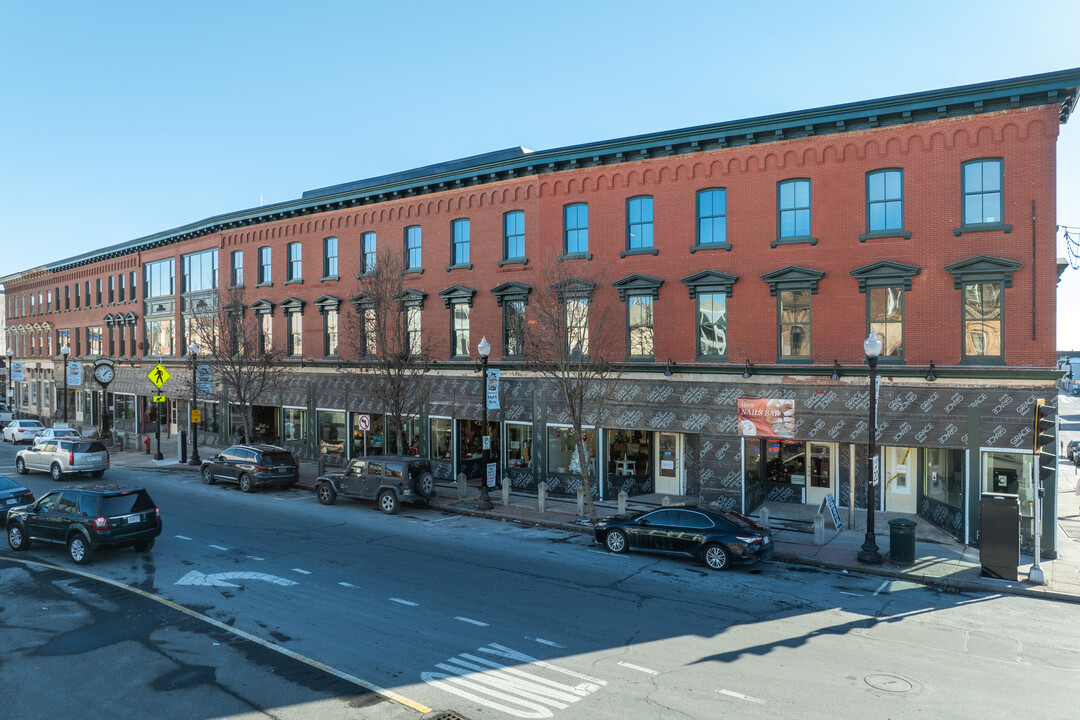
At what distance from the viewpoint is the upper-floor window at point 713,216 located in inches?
917

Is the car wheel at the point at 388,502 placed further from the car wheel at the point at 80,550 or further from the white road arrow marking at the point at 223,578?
the car wheel at the point at 80,550

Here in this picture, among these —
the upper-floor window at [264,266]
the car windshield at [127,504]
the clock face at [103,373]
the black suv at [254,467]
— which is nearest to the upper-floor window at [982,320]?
the car windshield at [127,504]

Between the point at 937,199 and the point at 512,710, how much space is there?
60.3 ft

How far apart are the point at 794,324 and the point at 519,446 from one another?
11510 mm

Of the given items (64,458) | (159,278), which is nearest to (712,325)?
(64,458)

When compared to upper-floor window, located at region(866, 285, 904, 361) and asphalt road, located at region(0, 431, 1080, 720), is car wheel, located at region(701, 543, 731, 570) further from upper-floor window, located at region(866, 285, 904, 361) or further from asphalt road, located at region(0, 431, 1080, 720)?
upper-floor window, located at region(866, 285, 904, 361)

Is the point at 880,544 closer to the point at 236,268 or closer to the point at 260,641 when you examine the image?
the point at 260,641

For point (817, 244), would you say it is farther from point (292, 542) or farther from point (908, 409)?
point (292, 542)

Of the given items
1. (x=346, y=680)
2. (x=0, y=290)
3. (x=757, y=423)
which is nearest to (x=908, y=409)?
(x=757, y=423)

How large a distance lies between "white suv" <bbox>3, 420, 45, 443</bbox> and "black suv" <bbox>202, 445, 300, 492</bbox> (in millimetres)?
22456

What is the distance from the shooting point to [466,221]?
2917 cm

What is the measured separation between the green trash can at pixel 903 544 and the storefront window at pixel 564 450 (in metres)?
11.3

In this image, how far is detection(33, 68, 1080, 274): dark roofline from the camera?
18609 millimetres

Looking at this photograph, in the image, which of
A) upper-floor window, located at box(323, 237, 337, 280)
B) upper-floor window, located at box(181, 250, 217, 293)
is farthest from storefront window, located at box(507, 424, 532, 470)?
upper-floor window, located at box(181, 250, 217, 293)
